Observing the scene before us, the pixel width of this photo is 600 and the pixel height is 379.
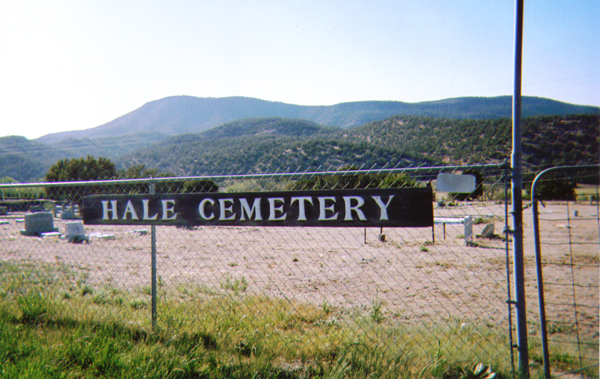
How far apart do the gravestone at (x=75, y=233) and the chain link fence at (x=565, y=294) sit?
14.5 metres

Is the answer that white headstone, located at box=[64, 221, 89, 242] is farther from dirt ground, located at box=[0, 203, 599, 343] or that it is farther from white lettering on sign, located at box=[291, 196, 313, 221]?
white lettering on sign, located at box=[291, 196, 313, 221]

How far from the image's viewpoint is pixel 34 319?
417 centimetres

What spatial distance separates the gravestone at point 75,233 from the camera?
1404cm

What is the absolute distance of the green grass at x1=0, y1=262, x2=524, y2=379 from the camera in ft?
10.1

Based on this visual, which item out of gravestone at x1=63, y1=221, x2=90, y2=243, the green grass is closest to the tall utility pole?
the green grass

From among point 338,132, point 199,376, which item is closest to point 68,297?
point 199,376

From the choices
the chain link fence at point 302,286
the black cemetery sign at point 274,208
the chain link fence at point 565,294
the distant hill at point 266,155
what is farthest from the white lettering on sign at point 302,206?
the distant hill at point 266,155

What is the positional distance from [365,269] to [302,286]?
2303mm

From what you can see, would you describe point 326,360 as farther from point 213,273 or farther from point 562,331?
point 213,273

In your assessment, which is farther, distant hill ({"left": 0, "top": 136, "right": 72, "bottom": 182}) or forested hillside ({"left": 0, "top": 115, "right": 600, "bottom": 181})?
distant hill ({"left": 0, "top": 136, "right": 72, "bottom": 182})

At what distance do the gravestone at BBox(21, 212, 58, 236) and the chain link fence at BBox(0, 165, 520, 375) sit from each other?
3.92 feet

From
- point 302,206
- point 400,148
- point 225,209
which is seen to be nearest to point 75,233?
point 225,209

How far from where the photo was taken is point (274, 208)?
3629 mm

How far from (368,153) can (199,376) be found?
6201cm
